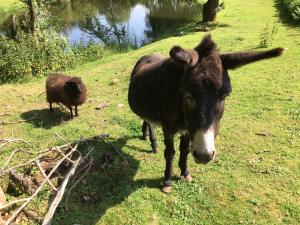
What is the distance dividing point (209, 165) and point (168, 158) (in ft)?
3.75

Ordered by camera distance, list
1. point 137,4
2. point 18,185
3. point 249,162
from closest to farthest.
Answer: point 18,185 → point 249,162 → point 137,4

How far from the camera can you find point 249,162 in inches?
255

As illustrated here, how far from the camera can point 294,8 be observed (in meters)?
17.2

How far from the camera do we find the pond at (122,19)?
1945cm

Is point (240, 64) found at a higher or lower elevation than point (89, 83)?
higher

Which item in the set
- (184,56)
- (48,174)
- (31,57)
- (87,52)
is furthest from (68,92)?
(87,52)

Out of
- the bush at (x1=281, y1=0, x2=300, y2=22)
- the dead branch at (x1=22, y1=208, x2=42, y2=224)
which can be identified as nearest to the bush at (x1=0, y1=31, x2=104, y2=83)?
the dead branch at (x1=22, y1=208, x2=42, y2=224)

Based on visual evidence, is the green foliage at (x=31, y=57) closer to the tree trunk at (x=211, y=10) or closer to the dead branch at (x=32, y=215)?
the tree trunk at (x=211, y=10)

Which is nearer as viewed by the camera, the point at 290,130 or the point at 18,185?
the point at 18,185

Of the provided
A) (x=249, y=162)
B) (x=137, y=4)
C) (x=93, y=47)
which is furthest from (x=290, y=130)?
(x=137, y=4)

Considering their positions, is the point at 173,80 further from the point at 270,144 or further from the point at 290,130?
the point at 290,130

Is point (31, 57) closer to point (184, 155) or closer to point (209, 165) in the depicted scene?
point (209, 165)

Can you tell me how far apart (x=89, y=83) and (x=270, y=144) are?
6.23m

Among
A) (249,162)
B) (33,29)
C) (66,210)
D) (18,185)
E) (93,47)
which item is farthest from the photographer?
(93,47)
